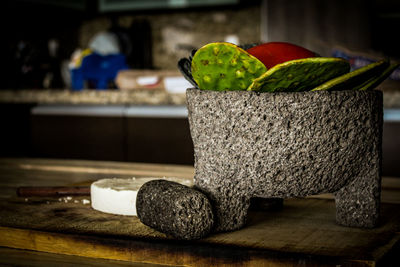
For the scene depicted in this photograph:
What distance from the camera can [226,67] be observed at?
646 mm

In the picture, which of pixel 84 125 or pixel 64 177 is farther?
pixel 84 125

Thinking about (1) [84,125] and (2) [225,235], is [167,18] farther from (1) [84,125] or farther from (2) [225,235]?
(2) [225,235]

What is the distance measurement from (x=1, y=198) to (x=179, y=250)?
0.48 m

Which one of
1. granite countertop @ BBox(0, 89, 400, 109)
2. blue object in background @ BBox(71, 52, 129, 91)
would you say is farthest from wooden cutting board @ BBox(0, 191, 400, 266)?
blue object in background @ BBox(71, 52, 129, 91)

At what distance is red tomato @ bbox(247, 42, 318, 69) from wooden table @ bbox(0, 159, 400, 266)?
23 centimetres

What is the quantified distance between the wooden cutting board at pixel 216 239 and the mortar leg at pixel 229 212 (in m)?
0.01

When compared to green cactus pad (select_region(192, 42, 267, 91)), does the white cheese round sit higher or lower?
lower

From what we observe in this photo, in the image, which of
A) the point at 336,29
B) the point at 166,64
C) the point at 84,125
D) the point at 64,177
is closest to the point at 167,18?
the point at 166,64

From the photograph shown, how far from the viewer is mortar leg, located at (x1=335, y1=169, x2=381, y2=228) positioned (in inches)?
28.6

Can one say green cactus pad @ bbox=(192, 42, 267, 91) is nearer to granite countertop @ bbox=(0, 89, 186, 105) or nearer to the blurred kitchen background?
the blurred kitchen background

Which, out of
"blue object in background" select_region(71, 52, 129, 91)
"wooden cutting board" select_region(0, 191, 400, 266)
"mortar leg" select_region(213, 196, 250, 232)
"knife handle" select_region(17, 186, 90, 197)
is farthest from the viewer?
"blue object in background" select_region(71, 52, 129, 91)

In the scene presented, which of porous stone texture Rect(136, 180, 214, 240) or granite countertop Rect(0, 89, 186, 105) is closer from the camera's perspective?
porous stone texture Rect(136, 180, 214, 240)

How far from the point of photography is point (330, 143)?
0.66 m

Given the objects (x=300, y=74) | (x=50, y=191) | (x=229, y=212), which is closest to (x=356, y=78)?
(x=300, y=74)
